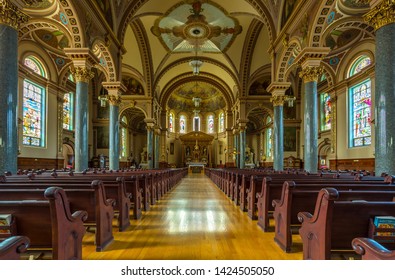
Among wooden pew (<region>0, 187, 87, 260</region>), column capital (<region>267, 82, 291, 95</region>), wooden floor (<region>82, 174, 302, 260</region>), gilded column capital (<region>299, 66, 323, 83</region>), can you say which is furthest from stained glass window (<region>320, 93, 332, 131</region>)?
wooden pew (<region>0, 187, 87, 260</region>)

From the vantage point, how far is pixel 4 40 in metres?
6.30

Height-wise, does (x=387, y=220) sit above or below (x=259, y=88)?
below

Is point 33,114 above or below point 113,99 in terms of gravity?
below

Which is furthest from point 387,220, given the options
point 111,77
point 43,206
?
point 111,77

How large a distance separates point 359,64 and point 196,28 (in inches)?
430

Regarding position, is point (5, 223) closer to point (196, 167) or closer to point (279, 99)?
point (279, 99)

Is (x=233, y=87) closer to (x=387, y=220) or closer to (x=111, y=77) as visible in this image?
(x=111, y=77)

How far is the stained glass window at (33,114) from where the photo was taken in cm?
1566

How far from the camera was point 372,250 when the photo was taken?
158 centimetres

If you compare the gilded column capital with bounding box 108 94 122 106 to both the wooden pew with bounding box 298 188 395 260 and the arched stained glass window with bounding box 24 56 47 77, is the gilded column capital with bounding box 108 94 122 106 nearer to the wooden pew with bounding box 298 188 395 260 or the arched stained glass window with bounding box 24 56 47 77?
the arched stained glass window with bounding box 24 56 47 77

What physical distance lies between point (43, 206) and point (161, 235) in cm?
228

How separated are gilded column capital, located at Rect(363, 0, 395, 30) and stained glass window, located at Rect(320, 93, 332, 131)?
14463mm

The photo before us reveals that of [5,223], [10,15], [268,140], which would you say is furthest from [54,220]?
[268,140]

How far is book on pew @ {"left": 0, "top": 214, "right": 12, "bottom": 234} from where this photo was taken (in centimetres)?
248
